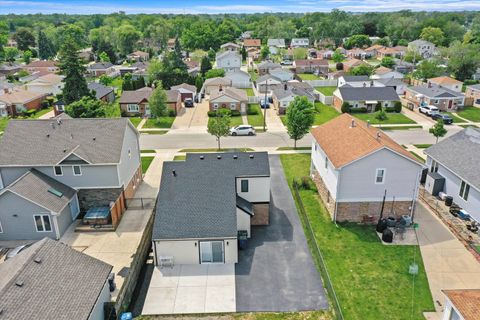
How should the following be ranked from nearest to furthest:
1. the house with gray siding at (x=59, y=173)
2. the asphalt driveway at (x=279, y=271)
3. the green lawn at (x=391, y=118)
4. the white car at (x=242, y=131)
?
the asphalt driveway at (x=279, y=271) → the house with gray siding at (x=59, y=173) → the white car at (x=242, y=131) → the green lawn at (x=391, y=118)

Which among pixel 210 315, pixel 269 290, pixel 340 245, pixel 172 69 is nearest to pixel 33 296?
pixel 210 315

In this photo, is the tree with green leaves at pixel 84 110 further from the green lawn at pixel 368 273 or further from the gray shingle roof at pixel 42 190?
the green lawn at pixel 368 273

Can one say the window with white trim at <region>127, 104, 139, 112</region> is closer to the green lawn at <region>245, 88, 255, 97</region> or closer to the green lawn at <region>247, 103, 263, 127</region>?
the green lawn at <region>247, 103, 263, 127</region>

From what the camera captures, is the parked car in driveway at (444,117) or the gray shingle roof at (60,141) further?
the parked car in driveway at (444,117)

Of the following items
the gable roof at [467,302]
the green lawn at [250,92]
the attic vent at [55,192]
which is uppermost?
the attic vent at [55,192]

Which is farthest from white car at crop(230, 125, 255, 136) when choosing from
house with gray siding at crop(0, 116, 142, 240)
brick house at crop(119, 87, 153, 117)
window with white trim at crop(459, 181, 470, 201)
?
window with white trim at crop(459, 181, 470, 201)

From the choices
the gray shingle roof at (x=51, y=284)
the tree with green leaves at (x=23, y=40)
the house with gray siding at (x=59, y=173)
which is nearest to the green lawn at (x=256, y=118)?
the house with gray siding at (x=59, y=173)
